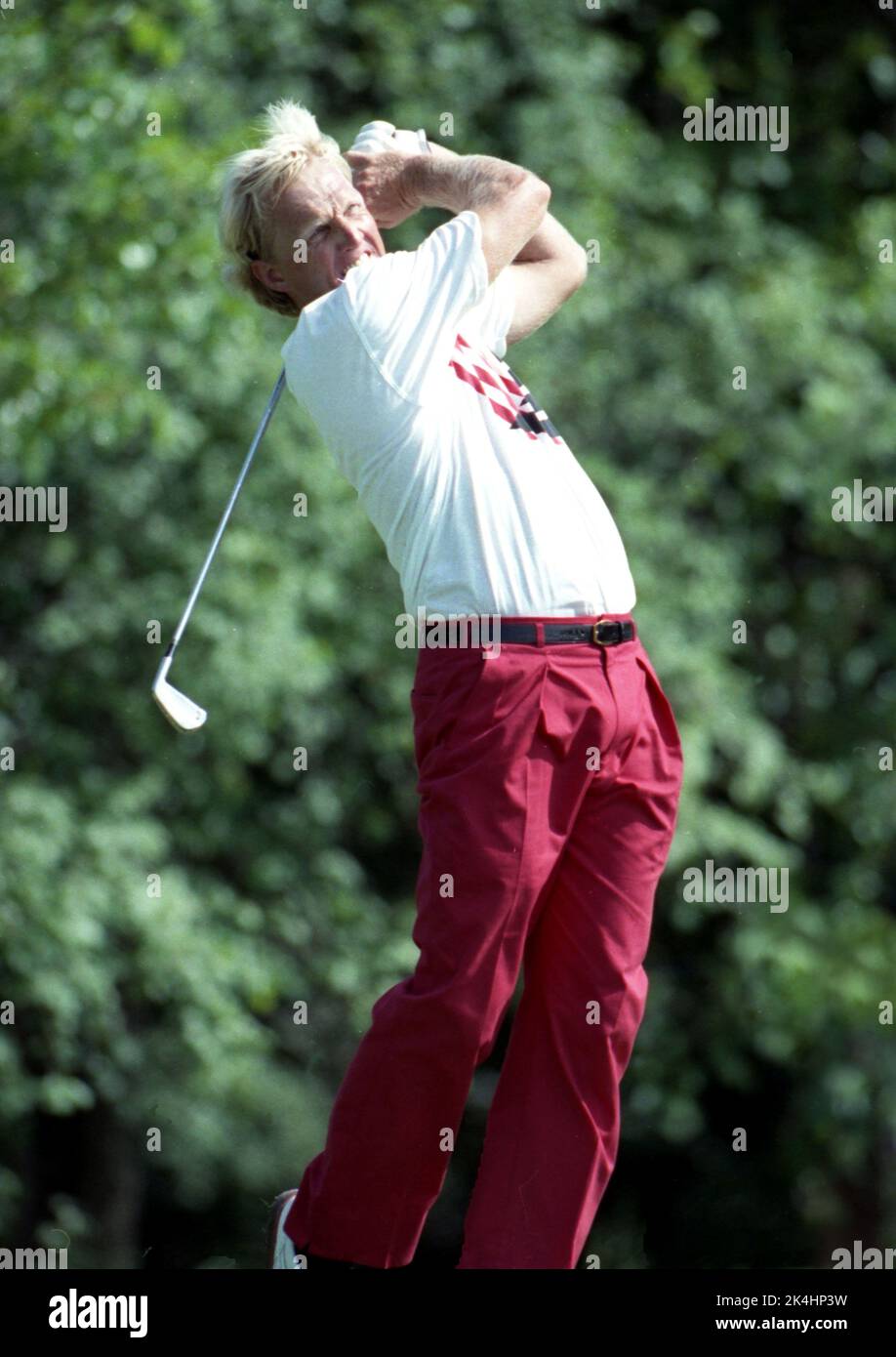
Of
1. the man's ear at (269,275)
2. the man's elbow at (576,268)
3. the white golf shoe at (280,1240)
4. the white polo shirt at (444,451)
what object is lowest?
the white golf shoe at (280,1240)

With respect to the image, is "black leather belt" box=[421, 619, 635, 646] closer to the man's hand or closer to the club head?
the club head

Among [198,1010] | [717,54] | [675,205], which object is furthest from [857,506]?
[198,1010]

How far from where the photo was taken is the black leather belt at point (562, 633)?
231cm

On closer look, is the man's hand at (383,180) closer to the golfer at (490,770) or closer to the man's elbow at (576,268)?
the golfer at (490,770)

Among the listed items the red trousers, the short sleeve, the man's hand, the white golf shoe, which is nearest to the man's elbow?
the man's hand

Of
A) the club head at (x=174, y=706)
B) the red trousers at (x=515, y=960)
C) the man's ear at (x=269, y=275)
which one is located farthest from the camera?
the man's ear at (x=269, y=275)

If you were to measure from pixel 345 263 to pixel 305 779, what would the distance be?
322 cm

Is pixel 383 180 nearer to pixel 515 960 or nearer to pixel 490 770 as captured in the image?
pixel 490 770

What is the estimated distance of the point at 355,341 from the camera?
7.68 ft

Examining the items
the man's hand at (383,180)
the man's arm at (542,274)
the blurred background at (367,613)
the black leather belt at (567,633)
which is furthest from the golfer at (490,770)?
the blurred background at (367,613)

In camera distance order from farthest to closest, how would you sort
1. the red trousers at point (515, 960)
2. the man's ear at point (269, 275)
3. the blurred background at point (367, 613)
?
1. the blurred background at point (367, 613)
2. the man's ear at point (269, 275)
3. the red trousers at point (515, 960)

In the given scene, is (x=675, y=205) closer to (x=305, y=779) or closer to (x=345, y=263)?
(x=305, y=779)

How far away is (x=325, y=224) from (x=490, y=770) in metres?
0.71

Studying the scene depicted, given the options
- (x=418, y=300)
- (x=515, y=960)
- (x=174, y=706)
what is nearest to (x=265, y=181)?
(x=418, y=300)
